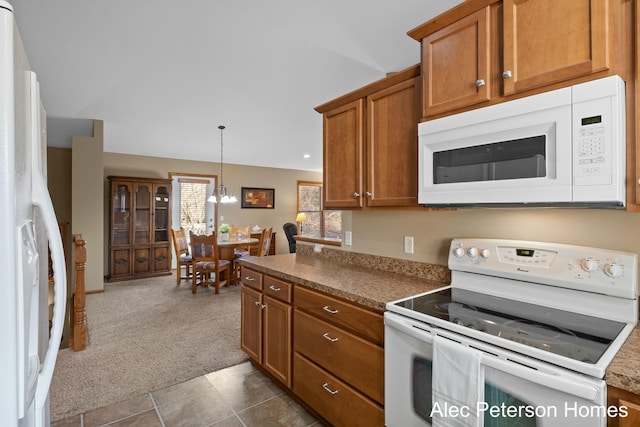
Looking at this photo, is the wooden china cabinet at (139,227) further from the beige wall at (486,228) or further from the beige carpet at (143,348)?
the beige wall at (486,228)

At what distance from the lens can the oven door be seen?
0.95m

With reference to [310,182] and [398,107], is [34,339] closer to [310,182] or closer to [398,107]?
[398,107]

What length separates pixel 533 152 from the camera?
134 cm

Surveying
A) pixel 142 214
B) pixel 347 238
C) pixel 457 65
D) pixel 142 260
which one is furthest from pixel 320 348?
pixel 142 214

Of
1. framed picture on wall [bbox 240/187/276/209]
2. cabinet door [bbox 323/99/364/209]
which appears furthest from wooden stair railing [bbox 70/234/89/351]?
framed picture on wall [bbox 240/187/276/209]

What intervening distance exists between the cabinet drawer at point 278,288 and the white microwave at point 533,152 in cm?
105

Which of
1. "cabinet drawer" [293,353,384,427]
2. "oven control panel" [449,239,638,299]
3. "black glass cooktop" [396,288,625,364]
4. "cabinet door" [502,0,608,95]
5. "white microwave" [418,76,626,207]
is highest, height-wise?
"cabinet door" [502,0,608,95]

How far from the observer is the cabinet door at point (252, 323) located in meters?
2.50

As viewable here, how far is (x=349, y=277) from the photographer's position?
6.91 ft

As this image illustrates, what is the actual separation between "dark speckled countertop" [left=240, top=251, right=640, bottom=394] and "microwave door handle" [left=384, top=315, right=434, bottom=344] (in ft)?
0.30

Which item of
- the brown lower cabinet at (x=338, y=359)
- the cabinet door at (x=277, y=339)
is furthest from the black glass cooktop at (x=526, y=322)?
the cabinet door at (x=277, y=339)

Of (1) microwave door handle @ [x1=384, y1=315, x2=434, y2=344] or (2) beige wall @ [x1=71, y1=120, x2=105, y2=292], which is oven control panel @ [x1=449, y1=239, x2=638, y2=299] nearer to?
(1) microwave door handle @ [x1=384, y1=315, x2=434, y2=344]

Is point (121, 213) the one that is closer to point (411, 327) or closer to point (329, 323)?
point (329, 323)

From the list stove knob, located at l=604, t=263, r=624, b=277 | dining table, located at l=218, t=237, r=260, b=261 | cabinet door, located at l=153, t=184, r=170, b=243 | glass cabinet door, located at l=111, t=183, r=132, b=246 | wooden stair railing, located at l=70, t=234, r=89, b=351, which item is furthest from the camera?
cabinet door, located at l=153, t=184, r=170, b=243
